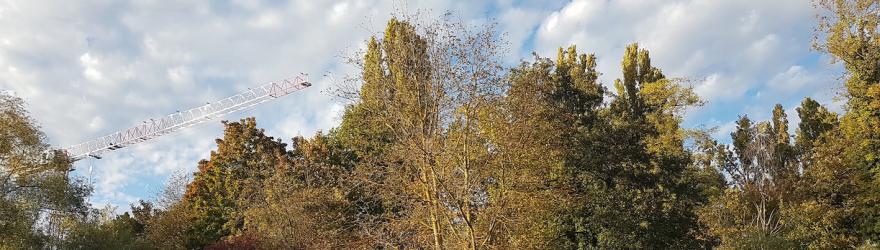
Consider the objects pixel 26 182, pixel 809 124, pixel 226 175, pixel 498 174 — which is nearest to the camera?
pixel 498 174

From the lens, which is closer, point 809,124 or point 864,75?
point 864,75

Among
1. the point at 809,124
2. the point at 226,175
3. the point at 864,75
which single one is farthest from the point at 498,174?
the point at 809,124

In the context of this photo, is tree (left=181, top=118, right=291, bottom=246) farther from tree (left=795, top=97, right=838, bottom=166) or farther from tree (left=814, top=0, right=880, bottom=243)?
tree (left=795, top=97, right=838, bottom=166)

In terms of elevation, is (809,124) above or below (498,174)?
above

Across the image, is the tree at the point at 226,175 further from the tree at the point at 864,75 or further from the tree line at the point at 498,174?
the tree at the point at 864,75

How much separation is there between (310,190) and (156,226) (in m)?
13.2

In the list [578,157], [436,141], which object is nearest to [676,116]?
[578,157]

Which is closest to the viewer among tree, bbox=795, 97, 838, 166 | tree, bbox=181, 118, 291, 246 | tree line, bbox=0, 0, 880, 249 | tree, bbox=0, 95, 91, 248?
tree line, bbox=0, 0, 880, 249

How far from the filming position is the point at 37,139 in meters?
23.1

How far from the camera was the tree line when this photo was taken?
15.1 meters

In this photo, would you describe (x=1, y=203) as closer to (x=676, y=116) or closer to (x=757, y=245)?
(x=757, y=245)

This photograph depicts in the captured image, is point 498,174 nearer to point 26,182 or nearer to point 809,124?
point 26,182

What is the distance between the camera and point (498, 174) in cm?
1712

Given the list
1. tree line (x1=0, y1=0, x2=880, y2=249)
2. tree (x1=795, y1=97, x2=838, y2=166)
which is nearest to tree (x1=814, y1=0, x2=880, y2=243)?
tree line (x1=0, y1=0, x2=880, y2=249)
